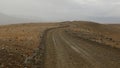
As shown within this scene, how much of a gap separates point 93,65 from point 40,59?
5022 millimetres

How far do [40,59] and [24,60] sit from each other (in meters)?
1.39

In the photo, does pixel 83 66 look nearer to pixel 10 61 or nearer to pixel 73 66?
pixel 73 66

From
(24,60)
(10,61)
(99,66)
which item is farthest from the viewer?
(24,60)

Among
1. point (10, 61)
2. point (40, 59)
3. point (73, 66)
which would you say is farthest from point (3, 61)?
point (73, 66)

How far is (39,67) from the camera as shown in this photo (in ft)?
58.1

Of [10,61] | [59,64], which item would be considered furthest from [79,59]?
[10,61]

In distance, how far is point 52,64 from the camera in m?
18.5

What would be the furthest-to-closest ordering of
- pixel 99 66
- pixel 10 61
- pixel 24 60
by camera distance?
pixel 24 60, pixel 10 61, pixel 99 66

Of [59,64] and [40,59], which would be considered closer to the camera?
[59,64]

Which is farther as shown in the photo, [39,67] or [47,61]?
[47,61]

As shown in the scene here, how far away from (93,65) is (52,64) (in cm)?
307

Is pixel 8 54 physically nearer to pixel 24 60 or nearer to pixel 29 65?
pixel 24 60

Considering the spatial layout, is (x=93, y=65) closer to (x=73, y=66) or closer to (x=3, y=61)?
(x=73, y=66)

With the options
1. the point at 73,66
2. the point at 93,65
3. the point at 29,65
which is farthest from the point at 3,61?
the point at 93,65
